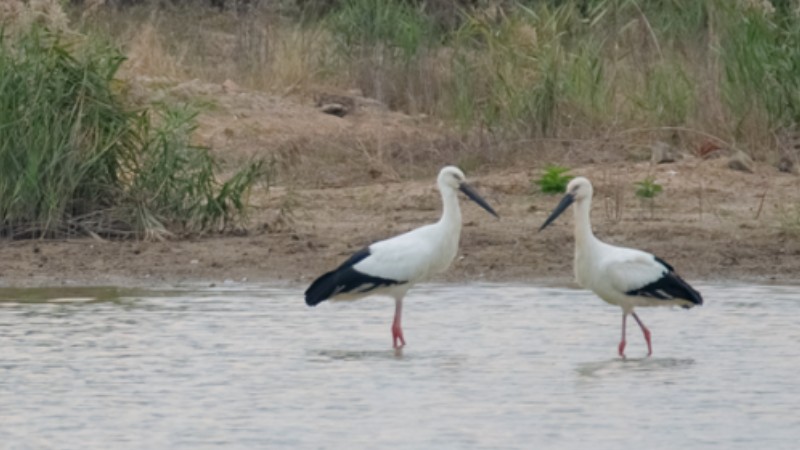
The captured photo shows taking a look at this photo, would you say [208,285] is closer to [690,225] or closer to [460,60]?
[690,225]

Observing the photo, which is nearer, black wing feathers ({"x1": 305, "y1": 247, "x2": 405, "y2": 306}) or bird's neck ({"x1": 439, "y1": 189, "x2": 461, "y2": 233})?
black wing feathers ({"x1": 305, "y1": 247, "x2": 405, "y2": 306})

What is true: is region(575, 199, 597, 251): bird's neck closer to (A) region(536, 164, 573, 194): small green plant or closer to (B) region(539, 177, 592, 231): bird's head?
(B) region(539, 177, 592, 231): bird's head

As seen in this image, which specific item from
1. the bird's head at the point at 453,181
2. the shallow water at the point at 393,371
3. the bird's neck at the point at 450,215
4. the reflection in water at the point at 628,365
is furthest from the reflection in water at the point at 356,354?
the bird's head at the point at 453,181

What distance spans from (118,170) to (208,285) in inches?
44.6

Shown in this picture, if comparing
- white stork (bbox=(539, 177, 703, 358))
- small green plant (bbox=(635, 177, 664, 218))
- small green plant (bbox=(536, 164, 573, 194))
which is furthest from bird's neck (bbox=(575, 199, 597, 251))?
small green plant (bbox=(536, 164, 573, 194))

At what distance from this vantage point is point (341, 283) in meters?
9.27

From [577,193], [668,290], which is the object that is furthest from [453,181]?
[668,290]

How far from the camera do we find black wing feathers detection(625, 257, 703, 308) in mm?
9062

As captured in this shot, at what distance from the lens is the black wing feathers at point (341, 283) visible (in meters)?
9.25

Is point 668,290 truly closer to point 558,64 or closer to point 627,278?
point 627,278

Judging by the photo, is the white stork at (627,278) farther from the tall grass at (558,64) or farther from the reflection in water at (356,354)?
the tall grass at (558,64)

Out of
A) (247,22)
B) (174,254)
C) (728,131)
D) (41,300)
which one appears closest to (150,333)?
(41,300)

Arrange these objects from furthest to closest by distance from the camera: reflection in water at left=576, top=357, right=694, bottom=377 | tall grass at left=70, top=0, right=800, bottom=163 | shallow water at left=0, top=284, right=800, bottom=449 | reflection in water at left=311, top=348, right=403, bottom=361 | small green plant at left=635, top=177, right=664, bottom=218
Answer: tall grass at left=70, top=0, right=800, bottom=163
small green plant at left=635, top=177, right=664, bottom=218
reflection in water at left=311, top=348, right=403, bottom=361
reflection in water at left=576, top=357, right=694, bottom=377
shallow water at left=0, top=284, right=800, bottom=449

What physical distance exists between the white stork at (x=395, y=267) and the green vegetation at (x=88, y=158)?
234cm
